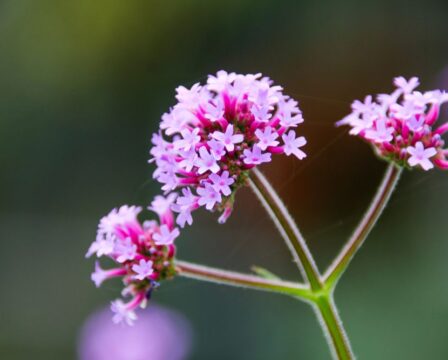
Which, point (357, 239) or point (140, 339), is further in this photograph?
point (140, 339)

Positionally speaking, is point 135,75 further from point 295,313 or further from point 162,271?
point 162,271

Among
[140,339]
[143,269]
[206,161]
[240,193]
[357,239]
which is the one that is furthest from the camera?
[240,193]

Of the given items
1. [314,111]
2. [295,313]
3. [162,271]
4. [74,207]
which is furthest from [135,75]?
[162,271]

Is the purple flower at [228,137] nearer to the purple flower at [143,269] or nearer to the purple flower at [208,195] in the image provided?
the purple flower at [208,195]

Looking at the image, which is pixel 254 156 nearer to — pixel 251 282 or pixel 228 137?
pixel 228 137

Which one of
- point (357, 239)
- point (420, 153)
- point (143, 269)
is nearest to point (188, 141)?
point (143, 269)
